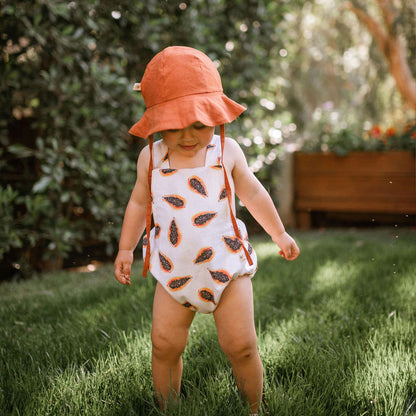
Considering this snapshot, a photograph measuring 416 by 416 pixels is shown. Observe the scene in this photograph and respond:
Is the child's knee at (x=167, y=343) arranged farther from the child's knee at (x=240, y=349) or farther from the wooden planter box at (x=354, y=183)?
the wooden planter box at (x=354, y=183)

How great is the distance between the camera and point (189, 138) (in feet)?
5.02

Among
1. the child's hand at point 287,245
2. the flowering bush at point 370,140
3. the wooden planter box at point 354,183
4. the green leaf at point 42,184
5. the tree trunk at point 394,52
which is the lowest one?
the wooden planter box at point 354,183

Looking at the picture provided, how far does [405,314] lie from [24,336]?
A: 1.97 metres

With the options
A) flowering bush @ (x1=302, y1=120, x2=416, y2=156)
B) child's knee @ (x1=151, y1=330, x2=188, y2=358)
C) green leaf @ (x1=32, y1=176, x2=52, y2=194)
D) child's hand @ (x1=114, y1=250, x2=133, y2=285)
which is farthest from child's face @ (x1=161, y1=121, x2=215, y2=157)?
flowering bush @ (x1=302, y1=120, x2=416, y2=156)

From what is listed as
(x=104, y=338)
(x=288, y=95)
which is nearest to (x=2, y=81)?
(x=104, y=338)

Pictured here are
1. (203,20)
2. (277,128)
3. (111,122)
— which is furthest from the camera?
(277,128)

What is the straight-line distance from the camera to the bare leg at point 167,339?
62.3 inches

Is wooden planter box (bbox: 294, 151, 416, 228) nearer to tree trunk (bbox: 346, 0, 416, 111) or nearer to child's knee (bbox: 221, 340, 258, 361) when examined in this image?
tree trunk (bbox: 346, 0, 416, 111)

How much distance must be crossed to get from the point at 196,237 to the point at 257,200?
30 cm

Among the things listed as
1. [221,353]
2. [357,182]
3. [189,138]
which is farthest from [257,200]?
[357,182]

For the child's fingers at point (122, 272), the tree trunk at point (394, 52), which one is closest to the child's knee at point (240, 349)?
the child's fingers at point (122, 272)

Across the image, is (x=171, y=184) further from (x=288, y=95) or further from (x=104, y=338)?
(x=288, y=95)

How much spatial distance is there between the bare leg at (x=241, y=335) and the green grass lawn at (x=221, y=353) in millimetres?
64

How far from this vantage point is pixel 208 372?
1818mm
